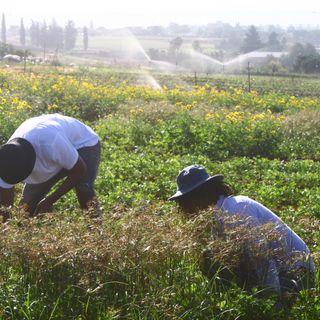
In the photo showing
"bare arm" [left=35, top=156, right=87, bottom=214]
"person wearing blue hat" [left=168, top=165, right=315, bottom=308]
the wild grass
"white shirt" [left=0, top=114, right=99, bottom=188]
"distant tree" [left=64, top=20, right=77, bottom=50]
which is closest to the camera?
the wild grass

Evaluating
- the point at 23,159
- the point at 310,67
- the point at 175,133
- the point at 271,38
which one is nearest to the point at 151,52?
the point at 310,67

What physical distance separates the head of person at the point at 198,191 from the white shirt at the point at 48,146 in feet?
3.41

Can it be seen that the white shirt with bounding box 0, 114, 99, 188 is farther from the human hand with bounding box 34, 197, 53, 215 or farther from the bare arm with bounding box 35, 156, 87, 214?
the human hand with bounding box 34, 197, 53, 215

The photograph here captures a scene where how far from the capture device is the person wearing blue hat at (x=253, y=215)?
3254 millimetres

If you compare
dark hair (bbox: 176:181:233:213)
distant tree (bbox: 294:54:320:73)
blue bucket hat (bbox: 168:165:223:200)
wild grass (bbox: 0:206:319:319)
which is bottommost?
distant tree (bbox: 294:54:320:73)

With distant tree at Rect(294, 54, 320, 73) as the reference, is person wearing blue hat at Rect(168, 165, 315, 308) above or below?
above

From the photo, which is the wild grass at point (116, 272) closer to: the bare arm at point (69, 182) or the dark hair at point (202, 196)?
the dark hair at point (202, 196)

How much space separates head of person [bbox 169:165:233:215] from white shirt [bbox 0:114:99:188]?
1.04 m

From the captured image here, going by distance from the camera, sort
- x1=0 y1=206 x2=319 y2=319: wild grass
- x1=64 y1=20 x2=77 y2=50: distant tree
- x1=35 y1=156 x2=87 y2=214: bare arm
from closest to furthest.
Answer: x1=0 y1=206 x2=319 y2=319: wild grass, x1=35 y1=156 x2=87 y2=214: bare arm, x1=64 y1=20 x2=77 y2=50: distant tree

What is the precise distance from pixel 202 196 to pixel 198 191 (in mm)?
43

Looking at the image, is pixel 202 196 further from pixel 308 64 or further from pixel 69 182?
pixel 308 64

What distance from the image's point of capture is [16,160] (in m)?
4.01

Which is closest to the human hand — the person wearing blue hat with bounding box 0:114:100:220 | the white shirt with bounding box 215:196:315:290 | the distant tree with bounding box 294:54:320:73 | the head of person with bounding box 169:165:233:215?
the person wearing blue hat with bounding box 0:114:100:220

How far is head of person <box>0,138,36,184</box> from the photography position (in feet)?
13.0
